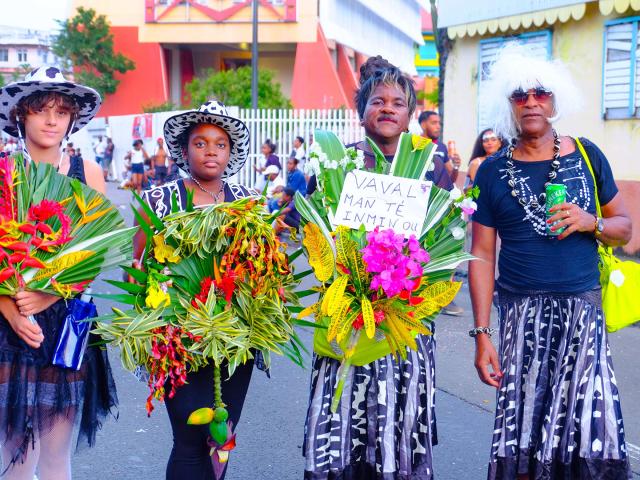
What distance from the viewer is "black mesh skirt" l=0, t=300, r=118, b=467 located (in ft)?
11.2

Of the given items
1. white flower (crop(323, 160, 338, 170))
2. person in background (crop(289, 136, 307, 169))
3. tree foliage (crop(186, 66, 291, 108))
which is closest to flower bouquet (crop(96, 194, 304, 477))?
white flower (crop(323, 160, 338, 170))

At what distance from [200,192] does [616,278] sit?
1862 millimetres

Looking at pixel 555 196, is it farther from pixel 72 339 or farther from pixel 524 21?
pixel 524 21

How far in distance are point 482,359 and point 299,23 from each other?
34.5m

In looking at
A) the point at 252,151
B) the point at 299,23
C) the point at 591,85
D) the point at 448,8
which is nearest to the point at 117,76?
the point at 299,23

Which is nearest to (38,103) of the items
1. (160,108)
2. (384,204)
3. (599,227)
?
(384,204)

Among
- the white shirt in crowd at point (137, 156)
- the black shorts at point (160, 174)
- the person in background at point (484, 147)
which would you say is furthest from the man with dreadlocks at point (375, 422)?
the white shirt in crowd at point (137, 156)

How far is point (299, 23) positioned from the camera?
37156 mm

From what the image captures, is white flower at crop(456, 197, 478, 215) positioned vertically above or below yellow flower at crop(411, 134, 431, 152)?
below

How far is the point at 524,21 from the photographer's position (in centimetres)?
1301

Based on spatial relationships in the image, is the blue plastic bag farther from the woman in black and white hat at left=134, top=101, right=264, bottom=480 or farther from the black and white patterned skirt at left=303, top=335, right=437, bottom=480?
the black and white patterned skirt at left=303, top=335, right=437, bottom=480

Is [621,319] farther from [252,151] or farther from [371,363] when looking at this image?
[252,151]

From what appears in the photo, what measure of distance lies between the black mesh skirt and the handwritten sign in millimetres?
1157

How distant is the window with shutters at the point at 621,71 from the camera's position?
11664 millimetres
